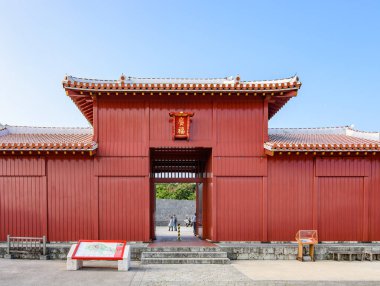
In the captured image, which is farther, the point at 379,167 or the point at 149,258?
the point at 379,167

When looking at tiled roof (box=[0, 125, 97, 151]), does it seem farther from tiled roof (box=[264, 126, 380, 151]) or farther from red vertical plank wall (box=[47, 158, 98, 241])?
tiled roof (box=[264, 126, 380, 151])

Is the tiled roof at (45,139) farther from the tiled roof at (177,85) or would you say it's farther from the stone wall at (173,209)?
the stone wall at (173,209)

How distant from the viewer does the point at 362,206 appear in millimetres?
15797

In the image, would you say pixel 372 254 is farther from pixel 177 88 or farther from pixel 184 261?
pixel 177 88

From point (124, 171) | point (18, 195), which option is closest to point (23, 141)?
point (18, 195)

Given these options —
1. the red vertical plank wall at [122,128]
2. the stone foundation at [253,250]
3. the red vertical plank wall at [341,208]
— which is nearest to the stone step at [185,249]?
the stone foundation at [253,250]

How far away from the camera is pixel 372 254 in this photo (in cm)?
1458

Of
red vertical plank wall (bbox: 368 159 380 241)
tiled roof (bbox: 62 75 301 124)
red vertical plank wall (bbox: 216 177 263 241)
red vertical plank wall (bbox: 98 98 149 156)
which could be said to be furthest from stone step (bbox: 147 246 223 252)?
red vertical plank wall (bbox: 368 159 380 241)

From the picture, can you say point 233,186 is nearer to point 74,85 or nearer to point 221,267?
point 221,267

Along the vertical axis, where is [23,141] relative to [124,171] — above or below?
above

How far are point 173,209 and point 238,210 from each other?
24095mm

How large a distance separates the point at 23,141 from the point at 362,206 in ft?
43.9

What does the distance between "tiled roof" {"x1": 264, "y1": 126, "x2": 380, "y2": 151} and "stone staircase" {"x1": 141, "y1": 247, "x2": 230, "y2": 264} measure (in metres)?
4.32

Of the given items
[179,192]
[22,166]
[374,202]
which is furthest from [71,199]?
[179,192]
